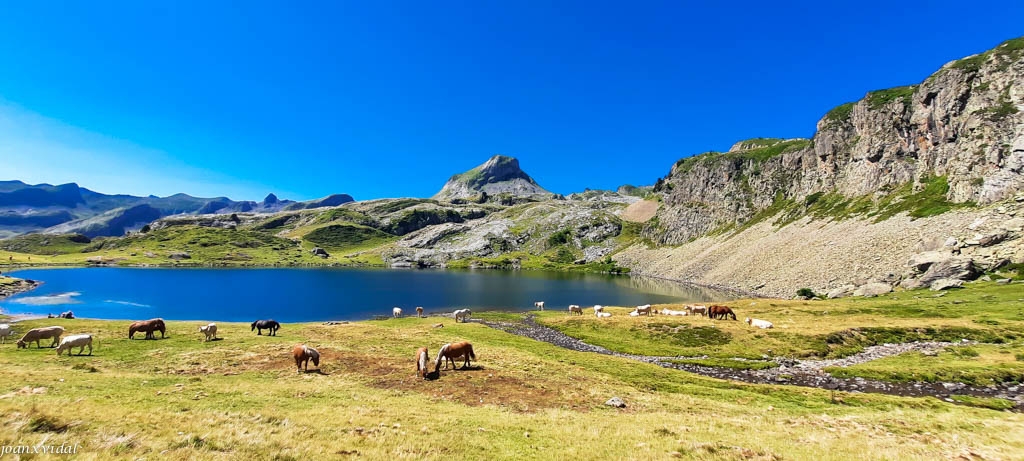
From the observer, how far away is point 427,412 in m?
19.6

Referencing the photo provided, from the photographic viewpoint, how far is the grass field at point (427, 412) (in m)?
13.2

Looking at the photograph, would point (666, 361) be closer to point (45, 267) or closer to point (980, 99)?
point (980, 99)

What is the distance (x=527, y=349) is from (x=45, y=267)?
890 ft

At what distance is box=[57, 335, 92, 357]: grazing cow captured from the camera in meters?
29.6

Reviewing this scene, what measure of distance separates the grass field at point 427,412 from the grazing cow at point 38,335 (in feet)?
10.8

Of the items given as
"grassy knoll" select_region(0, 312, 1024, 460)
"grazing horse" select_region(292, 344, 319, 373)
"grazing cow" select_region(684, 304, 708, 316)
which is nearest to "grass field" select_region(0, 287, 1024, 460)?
"grassy knoll" select_region(0, 312, 1024, 460)

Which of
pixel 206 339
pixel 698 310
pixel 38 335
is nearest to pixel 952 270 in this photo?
pixel 698 310

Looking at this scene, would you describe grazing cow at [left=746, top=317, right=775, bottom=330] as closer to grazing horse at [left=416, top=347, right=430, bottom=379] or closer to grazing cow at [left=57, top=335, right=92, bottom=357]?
grazing horse at [left=416, top=347, right=430, bottom=379]

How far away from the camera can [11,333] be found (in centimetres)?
3744

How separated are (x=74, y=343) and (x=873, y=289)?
114708 millimetres

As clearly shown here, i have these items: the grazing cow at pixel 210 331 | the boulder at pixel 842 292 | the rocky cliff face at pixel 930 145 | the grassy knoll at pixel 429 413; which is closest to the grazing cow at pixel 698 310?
the grassy knoll at pixel 429 413

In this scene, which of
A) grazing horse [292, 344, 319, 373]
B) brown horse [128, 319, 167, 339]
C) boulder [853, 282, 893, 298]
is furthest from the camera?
boulder [853, 282, 893, 298]

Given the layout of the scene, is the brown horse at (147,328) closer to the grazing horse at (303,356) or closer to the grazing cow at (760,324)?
the grazing horse at (303,356)

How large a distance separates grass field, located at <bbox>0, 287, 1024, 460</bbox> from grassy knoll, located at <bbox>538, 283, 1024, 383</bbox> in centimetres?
548
